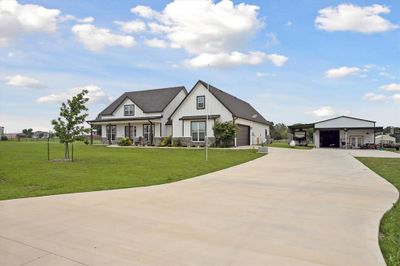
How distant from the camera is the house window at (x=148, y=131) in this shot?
114ft

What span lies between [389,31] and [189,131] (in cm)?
1930

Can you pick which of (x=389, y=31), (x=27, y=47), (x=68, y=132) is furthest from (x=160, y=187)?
(x=389, y=31)

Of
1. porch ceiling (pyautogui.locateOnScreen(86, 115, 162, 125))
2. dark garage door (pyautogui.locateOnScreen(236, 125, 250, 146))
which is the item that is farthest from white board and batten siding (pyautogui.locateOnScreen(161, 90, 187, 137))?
dark garage door (pyautogui.locateOnScreen(236, 125, 250, 146))

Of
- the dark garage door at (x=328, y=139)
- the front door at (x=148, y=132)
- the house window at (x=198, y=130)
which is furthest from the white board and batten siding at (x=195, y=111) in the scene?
the dark garage door at (x=328, y=139)

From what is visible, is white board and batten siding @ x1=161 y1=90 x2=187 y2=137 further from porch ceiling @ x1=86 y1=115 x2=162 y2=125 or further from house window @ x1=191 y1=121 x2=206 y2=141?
house window @ x1=191 y1=121 x2=206 y2=141

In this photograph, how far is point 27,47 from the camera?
57.8ft

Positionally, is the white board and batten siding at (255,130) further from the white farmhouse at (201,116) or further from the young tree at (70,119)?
the young tree at (70,119)

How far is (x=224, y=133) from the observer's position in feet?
90.3

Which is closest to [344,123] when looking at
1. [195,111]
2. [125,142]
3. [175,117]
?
[195,111]

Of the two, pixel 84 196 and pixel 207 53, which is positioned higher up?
pixel 207 53

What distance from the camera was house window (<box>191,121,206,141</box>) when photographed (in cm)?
3023

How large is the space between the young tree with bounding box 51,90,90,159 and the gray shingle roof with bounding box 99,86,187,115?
58.0ft

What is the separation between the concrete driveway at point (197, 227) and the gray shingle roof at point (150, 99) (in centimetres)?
2759

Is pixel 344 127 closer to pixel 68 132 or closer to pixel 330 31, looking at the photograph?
pixel 330 31
